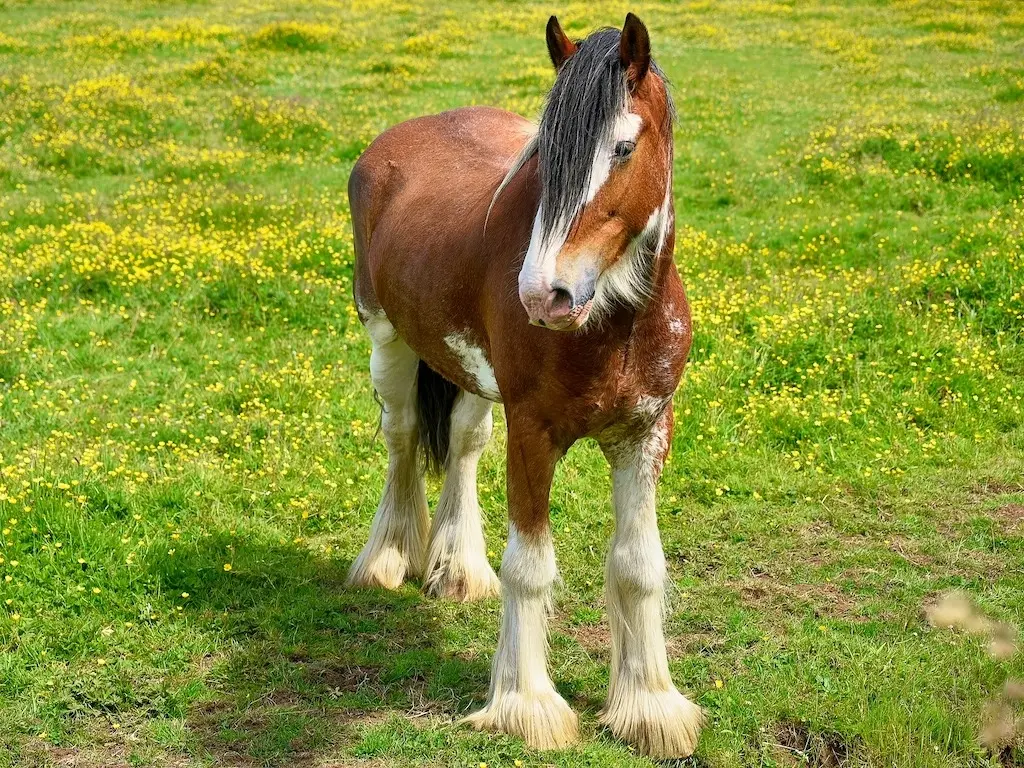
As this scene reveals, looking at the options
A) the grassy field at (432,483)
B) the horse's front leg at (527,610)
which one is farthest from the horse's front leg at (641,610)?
the horse's front leg at (527,610)

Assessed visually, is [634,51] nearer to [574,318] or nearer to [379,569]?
[574,318]

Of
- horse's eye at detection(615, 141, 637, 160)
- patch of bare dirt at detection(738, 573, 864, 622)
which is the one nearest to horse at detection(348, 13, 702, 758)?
horse's eye at detection(615, 141, 637, 160)

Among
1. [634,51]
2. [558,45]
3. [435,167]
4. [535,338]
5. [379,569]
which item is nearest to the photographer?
[634,51]

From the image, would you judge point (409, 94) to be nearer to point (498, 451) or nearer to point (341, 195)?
point (341, 195)

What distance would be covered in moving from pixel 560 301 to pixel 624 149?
565 millimetres

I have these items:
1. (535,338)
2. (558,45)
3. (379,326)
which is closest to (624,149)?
(558,45)

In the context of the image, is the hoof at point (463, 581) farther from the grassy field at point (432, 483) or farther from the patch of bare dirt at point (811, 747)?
the patch of bare dirt at point (811, 747)

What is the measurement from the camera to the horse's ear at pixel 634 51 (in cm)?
335

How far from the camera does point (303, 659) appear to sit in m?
5.11

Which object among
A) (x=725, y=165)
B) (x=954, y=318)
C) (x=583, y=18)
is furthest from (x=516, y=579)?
(x=583, y=18)

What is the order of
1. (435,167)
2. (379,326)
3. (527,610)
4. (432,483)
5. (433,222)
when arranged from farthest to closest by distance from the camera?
(432,483) < (379,326) < (435,167) < (433,222) < (527,610)

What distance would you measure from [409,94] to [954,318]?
11.9m

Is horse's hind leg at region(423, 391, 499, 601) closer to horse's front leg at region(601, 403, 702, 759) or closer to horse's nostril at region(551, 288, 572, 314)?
horse's front leg at region(601, 403, 702, 759)

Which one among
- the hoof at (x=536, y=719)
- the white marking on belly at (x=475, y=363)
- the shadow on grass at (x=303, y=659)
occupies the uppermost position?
the white marking on belly at (x=475, y=363)
